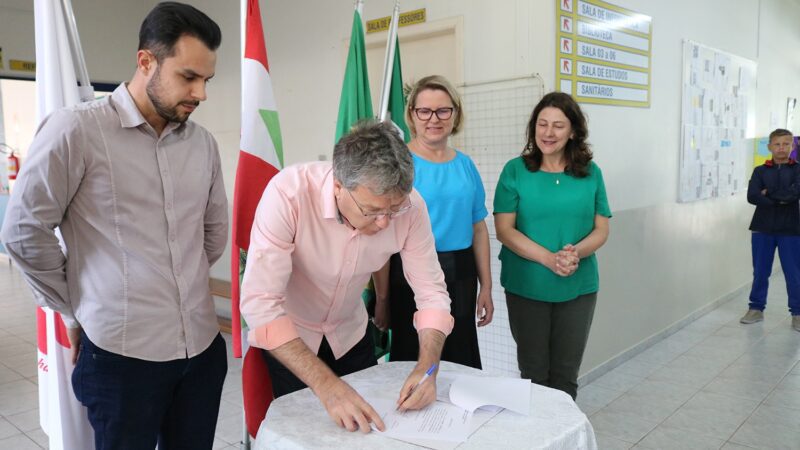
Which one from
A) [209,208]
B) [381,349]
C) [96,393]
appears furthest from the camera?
[381,349]

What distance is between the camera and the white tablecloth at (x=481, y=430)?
3.59 feet

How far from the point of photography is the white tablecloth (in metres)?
1.09

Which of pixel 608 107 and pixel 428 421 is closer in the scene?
pixel 428 421

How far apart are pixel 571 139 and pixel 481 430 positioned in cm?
147

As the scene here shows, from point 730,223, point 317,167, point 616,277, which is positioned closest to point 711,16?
point 730,223

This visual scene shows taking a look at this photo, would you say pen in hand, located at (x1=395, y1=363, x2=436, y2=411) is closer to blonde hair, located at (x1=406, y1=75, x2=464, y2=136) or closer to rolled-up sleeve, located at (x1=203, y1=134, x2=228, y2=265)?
rolled-up sleeve, located at (x1=203, y1=134, x2=228, y2=265)

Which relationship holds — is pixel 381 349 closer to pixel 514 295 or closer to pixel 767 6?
Answer: pixel 514 295

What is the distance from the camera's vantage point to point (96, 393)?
1330mm

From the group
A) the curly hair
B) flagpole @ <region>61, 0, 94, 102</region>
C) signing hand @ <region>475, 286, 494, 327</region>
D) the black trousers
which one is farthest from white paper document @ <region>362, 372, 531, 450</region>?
flagpole @ <region>61, 0, 94, 102</region>

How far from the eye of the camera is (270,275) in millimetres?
1311

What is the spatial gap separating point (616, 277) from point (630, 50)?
1366mm

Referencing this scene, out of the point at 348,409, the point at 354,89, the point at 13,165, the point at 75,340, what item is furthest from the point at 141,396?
the point at 13,165

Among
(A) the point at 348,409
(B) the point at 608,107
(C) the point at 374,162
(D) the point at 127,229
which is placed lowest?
(A) the point at 348,409

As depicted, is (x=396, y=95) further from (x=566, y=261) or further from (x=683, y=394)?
(x=683, y=394)
